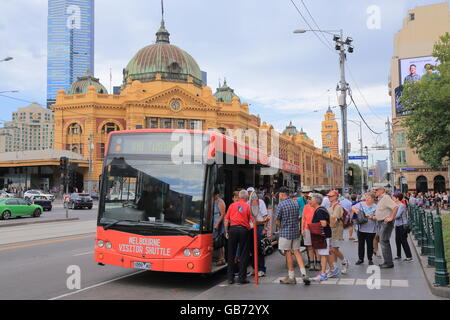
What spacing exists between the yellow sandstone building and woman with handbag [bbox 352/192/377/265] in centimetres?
5327

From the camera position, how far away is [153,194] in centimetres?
808

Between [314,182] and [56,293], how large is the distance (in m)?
101

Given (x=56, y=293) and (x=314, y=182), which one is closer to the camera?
(x=56, y=293)

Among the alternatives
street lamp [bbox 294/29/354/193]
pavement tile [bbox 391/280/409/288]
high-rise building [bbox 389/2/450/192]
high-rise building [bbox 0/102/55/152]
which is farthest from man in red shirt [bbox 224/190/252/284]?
high-rise building [bbox 0/102/55/152]

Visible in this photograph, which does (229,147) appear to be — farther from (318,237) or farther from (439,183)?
(439,183)

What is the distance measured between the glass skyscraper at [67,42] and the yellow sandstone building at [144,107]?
7.92 metres

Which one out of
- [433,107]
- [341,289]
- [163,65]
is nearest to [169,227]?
[341,289]

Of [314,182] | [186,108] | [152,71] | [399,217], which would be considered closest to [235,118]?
[186,108]

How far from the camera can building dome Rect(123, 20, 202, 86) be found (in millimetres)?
73500

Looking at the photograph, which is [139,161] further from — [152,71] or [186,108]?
[152,71]

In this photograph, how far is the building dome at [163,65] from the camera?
73.5 m

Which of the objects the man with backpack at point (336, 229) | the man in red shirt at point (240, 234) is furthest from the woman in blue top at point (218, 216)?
the man with backpack at point (336, 229)
